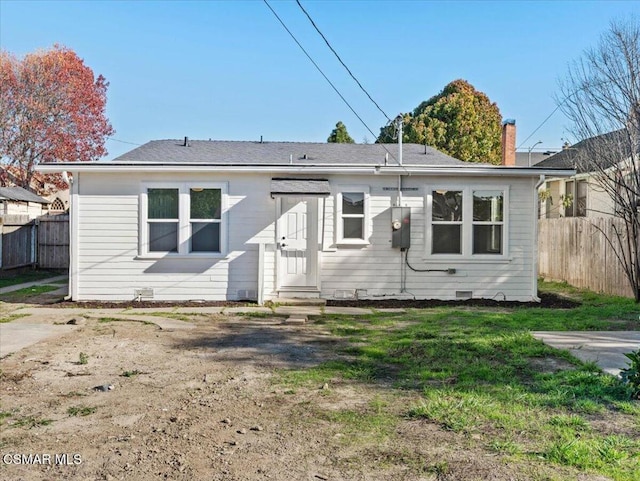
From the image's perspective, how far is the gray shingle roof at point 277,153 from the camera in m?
15.4

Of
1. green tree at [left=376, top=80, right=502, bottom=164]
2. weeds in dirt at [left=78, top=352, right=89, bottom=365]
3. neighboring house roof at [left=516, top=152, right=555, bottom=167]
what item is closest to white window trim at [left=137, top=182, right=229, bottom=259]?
weeds in dirt at [left=78, top=352, right=89, bottom=365]

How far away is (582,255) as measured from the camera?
14.6 meters

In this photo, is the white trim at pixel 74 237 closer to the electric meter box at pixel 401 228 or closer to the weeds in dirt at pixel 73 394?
the electric meter box at pixel 401 228

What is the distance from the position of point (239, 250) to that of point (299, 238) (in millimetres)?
1307

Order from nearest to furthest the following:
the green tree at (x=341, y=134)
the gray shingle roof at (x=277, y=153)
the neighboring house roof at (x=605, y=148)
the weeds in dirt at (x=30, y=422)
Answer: the weeds in dirt at (x=30, y=422) → the neighboring house roof at (x=605, y=148) → the gray shingle roof at (x=277, y=153) → the green tree at (x=341, y=134)

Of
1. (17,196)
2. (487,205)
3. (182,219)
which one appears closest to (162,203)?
(182,219)

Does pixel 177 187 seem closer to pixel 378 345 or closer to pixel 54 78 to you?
pixel 378 345

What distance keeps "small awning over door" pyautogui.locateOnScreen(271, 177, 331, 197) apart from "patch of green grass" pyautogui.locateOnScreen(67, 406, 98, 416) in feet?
23.3

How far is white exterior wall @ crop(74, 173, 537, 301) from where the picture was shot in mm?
11906

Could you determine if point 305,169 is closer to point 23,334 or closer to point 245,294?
point 245,294

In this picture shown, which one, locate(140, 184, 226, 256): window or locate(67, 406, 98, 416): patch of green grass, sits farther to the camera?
locate(140, 184, 226, 256): window

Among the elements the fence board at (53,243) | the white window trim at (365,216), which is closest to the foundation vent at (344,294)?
the white window trim at (365,216)

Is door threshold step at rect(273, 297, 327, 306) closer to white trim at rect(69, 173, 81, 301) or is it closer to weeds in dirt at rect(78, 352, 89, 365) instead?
white trim at rect(69, 173, 81, 301)

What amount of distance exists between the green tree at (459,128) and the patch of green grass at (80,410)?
89.4ft
